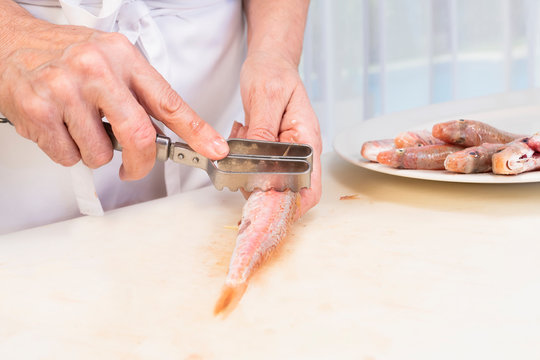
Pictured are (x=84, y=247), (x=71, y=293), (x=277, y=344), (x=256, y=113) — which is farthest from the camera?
(x=256, y=113)

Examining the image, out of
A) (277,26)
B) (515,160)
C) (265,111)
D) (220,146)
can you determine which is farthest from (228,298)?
(277,26)

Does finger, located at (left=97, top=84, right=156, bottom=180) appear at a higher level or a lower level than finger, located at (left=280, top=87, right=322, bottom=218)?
higher

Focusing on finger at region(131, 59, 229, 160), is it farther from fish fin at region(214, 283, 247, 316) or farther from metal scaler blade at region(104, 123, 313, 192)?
fish fin at region(214, 283, 247, 316)

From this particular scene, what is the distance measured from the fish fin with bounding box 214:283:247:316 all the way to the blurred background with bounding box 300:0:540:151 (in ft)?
9.87

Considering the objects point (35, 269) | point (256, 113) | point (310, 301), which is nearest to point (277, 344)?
point (310, 301)

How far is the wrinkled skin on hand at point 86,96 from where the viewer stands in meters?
0.93

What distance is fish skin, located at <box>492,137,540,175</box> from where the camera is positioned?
1078 mm

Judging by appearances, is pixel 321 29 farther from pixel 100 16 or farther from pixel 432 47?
pixel 100 16

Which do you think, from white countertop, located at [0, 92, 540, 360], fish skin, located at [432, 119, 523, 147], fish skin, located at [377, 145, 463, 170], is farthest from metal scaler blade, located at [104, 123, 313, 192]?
fish skin, located at [432, 119, 523, 147]

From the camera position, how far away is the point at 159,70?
1.37 meters

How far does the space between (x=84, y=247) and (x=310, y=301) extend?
0.46 meters

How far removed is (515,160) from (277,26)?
0.71 metres

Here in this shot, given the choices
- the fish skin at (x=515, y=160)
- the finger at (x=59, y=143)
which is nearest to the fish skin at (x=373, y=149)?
the fish skin at (x=515, y=160)

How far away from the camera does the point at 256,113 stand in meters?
1.20
